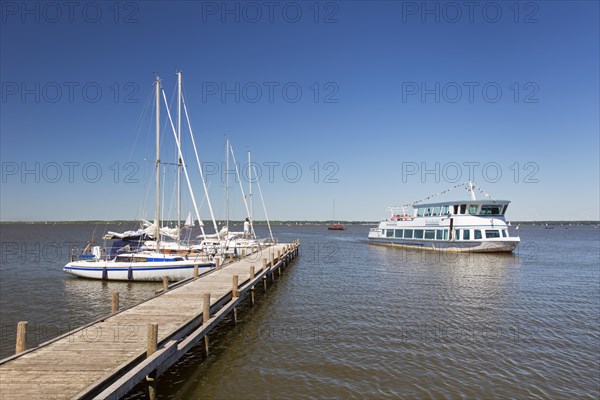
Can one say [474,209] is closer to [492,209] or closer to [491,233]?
[492,209]

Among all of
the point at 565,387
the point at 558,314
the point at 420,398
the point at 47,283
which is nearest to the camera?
the point at 420,398

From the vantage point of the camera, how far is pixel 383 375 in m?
12.6

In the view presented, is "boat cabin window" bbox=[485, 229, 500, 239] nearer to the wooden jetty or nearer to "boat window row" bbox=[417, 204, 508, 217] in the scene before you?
"boat window row" bbox=[417, 204, 508, 217]

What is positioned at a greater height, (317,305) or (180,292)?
(180,292)

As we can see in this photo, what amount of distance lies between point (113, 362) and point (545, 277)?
118ft

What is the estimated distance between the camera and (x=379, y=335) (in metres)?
16.7

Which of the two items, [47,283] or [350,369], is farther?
[47,283]

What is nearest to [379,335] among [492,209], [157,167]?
[157,167]

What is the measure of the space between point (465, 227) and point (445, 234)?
10.7 feet

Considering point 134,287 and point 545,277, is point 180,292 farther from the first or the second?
point 545,277

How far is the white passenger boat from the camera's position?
5128 centimetres

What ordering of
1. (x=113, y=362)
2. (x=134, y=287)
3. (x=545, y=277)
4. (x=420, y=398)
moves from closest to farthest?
(x=113, y=362), (x=420, y=398), (x=134, y=287), (x=545, y=277)

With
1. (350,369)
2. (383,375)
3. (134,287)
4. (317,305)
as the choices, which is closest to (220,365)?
(350,369)

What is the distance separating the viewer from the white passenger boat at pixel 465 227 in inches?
2019
